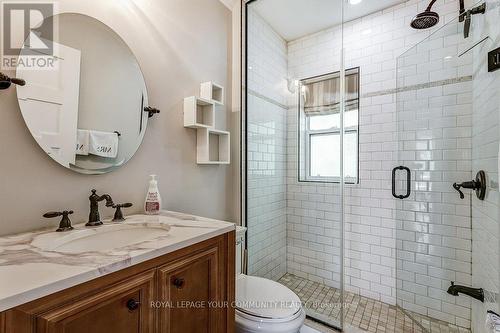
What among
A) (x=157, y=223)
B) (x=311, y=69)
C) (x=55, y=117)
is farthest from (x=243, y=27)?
(x=157, y=223)

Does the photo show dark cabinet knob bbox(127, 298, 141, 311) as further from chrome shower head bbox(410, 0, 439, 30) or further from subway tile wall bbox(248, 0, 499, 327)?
chrome shower head bbox(410, 0, 439, 30)

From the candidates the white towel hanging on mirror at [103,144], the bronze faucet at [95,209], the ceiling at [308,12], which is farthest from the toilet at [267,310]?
the ceiling at [308,12]

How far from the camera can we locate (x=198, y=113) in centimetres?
179

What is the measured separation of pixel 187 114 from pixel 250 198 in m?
0.95

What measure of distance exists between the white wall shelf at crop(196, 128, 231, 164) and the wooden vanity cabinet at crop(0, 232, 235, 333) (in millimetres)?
770

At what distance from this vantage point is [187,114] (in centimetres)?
165

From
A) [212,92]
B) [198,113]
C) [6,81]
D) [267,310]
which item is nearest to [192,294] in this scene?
[267,310]

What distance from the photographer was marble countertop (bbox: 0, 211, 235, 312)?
0.56 m

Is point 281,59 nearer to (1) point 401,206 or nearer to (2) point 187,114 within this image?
(2) point 187,114

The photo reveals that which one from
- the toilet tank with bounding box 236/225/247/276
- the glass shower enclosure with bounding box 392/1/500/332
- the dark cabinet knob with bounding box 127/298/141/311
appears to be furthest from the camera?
the toilet tank with bounding box 236/225/247/276

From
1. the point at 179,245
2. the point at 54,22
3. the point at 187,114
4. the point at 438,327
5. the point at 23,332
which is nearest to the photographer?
the point at 23,332

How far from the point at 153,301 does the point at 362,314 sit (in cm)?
193

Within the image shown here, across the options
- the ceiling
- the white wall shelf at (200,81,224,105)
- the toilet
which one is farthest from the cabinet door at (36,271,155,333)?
the ceiling

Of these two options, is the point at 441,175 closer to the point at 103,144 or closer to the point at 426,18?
the point at 426,18
